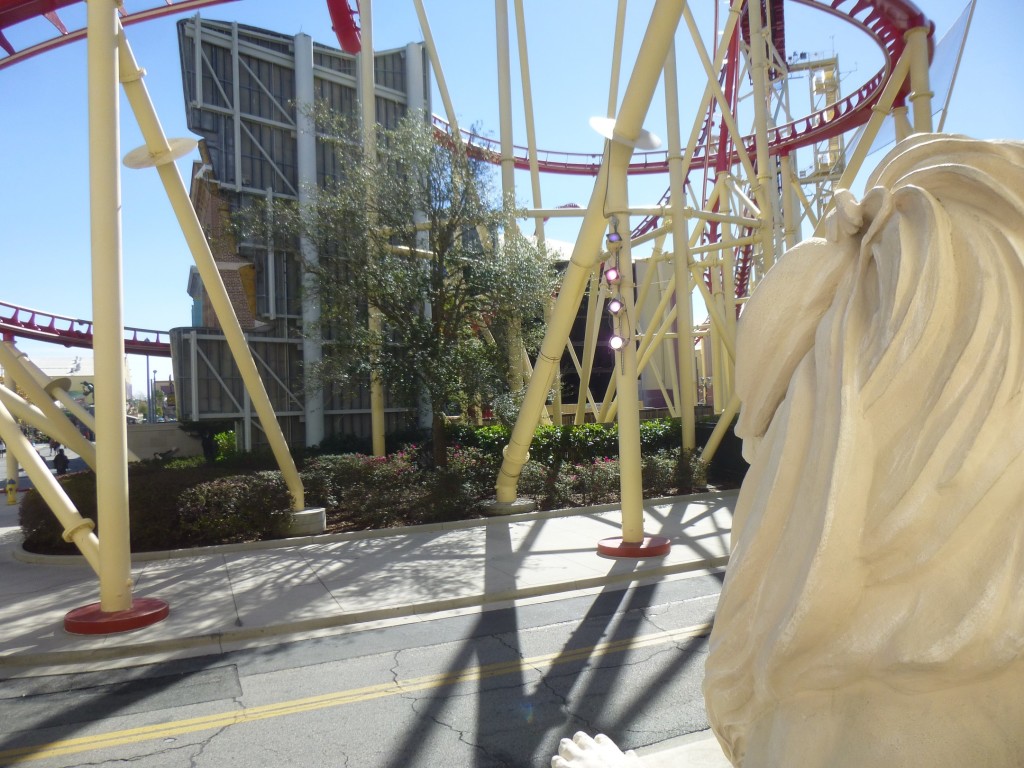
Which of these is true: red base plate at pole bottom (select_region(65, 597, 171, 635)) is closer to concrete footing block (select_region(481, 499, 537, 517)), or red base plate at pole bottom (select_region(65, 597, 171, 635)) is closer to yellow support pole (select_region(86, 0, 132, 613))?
yellow support pole (select_region(86, 0, 132, 613))

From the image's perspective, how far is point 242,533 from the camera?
10.7m

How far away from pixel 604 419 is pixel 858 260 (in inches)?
673

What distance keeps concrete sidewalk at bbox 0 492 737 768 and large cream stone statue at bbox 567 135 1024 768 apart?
563 centimetres

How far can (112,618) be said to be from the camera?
666 centimetres

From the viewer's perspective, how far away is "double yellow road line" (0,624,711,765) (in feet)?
14.6

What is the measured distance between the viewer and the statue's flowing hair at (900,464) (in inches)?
66.9

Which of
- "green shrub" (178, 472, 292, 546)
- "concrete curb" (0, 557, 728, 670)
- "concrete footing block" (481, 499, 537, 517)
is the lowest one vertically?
"concrete curb" (0, 557, 728, 670)

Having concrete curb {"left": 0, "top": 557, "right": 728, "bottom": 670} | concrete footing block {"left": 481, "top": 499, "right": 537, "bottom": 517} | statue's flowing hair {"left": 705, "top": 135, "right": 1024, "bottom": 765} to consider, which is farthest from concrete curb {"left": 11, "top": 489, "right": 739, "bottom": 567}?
statue's flowing hair {"left": 705, "top": 135, "right": 1024, "bottom": 765}

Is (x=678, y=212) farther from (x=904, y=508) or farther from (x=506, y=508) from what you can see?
(x=904, y=508)

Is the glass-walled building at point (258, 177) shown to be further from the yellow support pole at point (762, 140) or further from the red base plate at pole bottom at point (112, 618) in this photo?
the red base plate at pole bottom at point (112, 618)

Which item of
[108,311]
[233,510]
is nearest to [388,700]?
[108,311]

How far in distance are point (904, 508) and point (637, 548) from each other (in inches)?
298

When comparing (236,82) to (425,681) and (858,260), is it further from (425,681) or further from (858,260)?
(858,260)

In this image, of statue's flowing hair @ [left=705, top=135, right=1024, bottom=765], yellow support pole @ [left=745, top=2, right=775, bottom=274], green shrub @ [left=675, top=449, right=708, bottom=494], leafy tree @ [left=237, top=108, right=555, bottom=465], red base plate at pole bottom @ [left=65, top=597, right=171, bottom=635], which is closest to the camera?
statue's flowing hair @ [left=705, top=135, right=1024, bottom=765]
